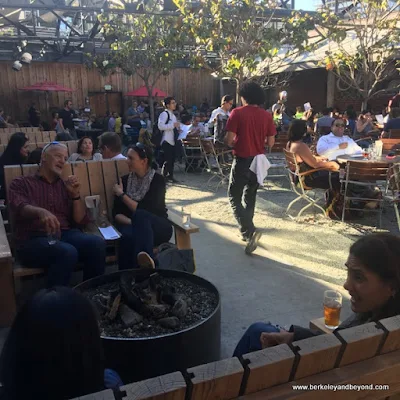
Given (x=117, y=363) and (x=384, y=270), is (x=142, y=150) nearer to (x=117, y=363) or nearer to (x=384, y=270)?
(x=117, y=363)

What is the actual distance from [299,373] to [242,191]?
11.8 ft

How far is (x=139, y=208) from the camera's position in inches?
144

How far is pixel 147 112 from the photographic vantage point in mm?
18625

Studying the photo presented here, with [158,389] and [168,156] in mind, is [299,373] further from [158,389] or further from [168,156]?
[168,156]

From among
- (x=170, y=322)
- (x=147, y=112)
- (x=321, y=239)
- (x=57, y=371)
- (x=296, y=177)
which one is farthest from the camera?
(x=147, y=112)

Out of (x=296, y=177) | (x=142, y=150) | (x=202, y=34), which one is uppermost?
(x=202, y=34)

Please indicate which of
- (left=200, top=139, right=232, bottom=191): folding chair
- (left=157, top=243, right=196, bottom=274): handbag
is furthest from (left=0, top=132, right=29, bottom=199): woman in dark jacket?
(left=200, top=139, right=232, bottom=191): folding chair

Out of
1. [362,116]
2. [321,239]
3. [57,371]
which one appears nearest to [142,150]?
[321,239]

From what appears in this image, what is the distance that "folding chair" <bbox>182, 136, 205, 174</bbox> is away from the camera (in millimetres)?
8773

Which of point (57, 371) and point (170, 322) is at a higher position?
point (57, 371)

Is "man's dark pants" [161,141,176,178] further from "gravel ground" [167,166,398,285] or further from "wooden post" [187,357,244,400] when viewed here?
"wooden post" [187,357,244,400]

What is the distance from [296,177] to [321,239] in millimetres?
1235

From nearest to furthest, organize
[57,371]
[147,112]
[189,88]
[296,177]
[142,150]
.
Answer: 1. [57,371]
2. [142,150]
3. [296,177]
4. [147,112]
5. [189,88]

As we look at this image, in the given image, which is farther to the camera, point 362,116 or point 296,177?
point 362,116
